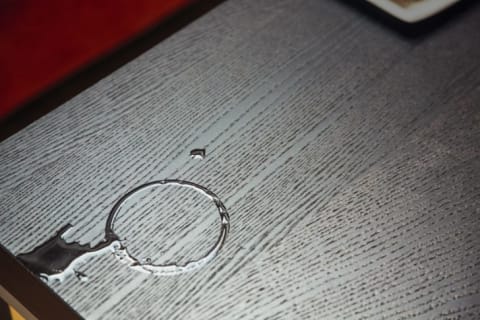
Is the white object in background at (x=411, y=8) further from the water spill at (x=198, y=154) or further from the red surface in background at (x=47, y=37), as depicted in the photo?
the red surface in background at (x=47, y=37)

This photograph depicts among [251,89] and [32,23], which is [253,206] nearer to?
[251,89]

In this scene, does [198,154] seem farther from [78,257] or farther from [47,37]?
[47,37]

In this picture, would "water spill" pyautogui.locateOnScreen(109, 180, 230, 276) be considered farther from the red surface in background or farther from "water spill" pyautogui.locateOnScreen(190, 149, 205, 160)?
the red surface in background

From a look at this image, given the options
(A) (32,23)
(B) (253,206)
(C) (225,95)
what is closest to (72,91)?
(C) (225,95)

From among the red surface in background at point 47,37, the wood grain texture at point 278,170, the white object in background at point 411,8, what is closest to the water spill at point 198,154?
the wood grain texture at point 278,170

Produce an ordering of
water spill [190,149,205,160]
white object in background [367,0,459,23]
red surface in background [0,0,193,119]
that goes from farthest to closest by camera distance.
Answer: red surface in background [0,0,193,119] → white object in background [367,0,459,23] → water spill [190,149,205,160]

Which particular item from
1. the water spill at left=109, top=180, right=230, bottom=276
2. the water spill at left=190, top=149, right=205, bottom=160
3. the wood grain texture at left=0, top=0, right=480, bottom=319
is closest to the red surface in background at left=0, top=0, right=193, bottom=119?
the wood grain texture at left=0, top=0, right=480, bottom=319
